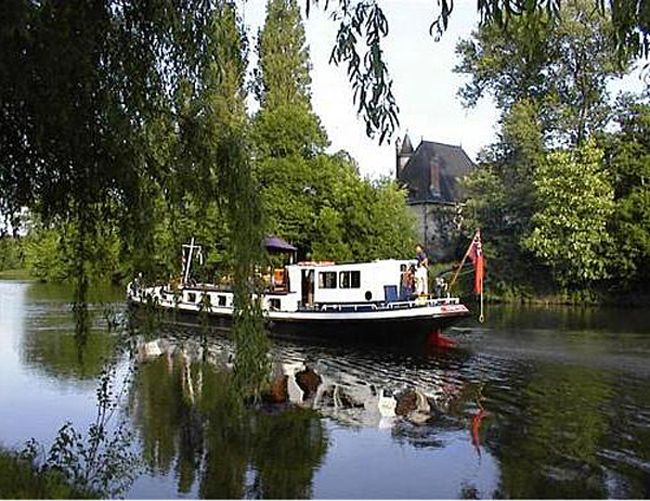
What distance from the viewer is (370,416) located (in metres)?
14.8

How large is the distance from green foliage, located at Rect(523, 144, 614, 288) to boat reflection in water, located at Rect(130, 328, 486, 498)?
19.4 m

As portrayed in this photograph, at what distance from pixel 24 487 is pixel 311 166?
40.5m

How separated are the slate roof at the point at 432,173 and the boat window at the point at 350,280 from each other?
132ft

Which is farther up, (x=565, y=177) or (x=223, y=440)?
(x=565, y=177)

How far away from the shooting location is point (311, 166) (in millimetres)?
46938

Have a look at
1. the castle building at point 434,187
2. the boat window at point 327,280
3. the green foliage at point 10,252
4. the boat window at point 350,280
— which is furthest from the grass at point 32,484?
the castle building at point 434,187

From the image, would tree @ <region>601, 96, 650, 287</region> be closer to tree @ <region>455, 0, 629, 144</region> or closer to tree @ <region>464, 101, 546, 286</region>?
tree @ <region>455, 0, 629, 144</region>

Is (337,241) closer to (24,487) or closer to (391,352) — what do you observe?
(391,352)

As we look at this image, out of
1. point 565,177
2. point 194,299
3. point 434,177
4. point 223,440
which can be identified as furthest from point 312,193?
point 223,440

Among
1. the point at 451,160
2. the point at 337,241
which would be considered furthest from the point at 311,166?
the point at 451,160

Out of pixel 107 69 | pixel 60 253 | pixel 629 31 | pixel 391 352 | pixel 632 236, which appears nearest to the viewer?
pixel 629 31

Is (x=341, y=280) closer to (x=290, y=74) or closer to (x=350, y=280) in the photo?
(x=350, y=280)

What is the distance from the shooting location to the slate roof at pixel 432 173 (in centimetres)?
6794

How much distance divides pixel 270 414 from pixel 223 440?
2117 millimetres
